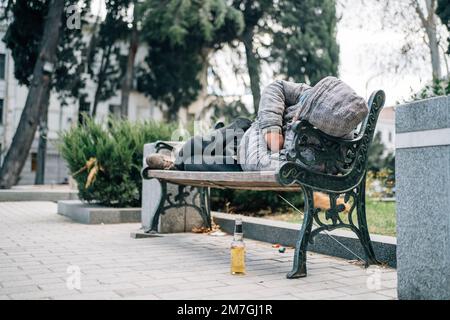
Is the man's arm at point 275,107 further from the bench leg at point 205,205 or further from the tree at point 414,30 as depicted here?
the tree at point 414,30

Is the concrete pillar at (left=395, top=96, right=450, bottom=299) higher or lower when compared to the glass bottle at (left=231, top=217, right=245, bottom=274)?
higher

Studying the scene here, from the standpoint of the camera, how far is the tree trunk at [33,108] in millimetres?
14531

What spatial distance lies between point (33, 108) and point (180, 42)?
33.5 ft

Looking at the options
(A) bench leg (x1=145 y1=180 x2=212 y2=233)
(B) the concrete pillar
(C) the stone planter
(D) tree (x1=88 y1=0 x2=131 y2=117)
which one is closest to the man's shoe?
(A) bench leg (x1=145 y1=180 x2=212 y2=233)

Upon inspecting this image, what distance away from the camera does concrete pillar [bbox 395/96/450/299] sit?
8.03 feet

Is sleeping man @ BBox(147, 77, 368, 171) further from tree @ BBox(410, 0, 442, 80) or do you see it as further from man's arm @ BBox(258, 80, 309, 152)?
tree @ BBox(410, 0, 442, 80)

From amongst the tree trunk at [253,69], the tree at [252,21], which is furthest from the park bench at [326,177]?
the tree at [252,21]

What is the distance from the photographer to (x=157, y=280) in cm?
321

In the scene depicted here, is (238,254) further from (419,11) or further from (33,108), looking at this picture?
(419,11)

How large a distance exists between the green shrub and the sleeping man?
2343 millimetres

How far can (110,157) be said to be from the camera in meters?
7.24

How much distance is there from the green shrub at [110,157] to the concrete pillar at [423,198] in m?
5.13
